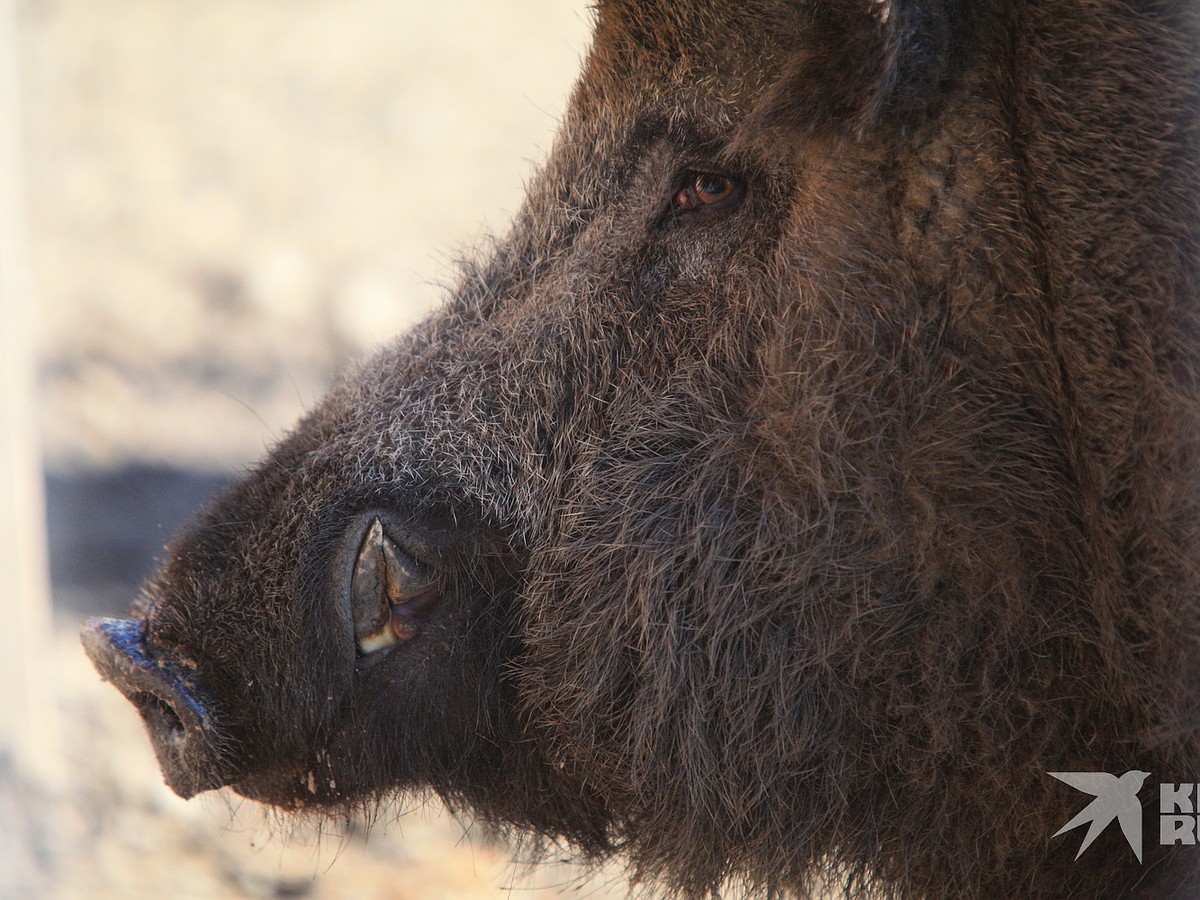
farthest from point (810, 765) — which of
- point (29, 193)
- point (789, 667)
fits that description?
point (29, 193)

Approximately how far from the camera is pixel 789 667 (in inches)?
69.4

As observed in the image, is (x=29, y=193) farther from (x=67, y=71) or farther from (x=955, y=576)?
(x=955, y=576)

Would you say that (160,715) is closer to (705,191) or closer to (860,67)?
(705,191)

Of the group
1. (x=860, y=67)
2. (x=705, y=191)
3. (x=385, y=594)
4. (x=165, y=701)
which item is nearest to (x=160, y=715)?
(x=165, y=701)

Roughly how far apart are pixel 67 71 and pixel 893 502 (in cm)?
509

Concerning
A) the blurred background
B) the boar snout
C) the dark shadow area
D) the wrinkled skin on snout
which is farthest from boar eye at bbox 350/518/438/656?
the dark shadow area

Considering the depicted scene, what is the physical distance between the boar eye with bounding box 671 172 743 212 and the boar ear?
151 mm

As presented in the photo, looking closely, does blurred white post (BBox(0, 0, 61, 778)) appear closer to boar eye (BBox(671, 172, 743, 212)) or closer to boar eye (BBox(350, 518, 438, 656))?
boar eye (BBox(350, 518, 438, 656))

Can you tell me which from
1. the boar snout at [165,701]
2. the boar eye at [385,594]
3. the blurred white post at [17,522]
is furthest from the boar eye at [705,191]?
the blurred white post at [17,522]

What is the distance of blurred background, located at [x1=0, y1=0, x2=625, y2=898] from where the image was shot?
11.3ft

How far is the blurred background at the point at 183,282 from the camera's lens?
11.3 feet

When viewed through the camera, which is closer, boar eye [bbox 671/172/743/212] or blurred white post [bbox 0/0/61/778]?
boar eye [bbox 671/172/743/212]

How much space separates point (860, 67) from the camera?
5.33 ft

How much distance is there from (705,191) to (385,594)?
804mm
